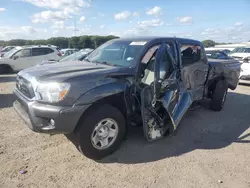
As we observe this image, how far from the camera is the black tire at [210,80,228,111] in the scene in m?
5.86

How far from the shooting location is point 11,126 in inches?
181

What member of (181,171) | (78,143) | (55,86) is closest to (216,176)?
(181,171)

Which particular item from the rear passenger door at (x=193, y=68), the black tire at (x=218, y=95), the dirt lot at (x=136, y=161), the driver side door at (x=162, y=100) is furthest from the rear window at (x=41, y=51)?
the driver side door at (x=162, y=100)

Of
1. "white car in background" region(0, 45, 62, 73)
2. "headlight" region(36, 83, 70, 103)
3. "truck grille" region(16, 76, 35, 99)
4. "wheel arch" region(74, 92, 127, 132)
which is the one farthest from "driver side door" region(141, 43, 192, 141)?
"white car in background" region(0, 45, 62, 73)

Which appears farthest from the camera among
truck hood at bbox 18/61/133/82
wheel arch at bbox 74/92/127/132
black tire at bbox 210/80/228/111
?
black tire at bbox 210/80/228/111

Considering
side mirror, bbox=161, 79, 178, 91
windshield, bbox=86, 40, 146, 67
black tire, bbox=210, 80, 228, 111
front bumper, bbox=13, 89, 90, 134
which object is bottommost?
black tire, bbox=210, 80, 228, 111

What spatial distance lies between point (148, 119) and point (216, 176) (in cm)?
128

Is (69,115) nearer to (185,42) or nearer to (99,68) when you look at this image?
(99,68)

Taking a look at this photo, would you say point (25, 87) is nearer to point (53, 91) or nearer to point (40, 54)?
point (53, 91)

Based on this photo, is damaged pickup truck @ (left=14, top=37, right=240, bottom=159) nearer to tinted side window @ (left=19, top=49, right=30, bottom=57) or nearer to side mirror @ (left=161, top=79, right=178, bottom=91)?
side mirror @ (left=161, top=79, right=178, bottom=91)

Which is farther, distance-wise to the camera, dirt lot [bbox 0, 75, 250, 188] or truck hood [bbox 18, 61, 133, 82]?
truck hood [bbox 18, 61, 133, 82]

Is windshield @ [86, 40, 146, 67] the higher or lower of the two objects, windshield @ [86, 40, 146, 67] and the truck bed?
the higher

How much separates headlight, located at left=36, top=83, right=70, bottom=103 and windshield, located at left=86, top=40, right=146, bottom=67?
45.8 inches

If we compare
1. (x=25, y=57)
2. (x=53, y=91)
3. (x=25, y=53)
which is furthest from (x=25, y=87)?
(x=25, y=53)
